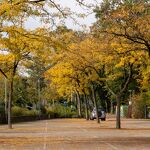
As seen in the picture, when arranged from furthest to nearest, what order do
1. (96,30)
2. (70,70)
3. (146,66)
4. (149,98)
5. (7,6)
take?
(149,98) → (70,70) → (146,66) → (96,30) → (7,6)

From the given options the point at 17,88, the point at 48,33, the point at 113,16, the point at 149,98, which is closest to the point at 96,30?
the point at 113,16

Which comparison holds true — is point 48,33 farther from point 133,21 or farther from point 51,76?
point 51,76

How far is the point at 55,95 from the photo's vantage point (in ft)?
323

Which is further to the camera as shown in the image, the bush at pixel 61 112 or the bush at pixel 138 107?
the bush at pixel 61 112

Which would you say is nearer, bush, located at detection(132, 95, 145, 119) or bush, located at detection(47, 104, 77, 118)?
bush, located at detection(132, 95, 145, 119)

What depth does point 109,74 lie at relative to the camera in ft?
153

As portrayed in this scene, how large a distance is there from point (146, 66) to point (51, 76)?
23.1 m

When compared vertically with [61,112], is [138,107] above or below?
above

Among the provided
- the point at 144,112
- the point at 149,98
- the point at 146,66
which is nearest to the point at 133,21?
the point at 146,66

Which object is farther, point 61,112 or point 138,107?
point 61,112

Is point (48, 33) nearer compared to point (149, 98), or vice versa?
point (48, 33)

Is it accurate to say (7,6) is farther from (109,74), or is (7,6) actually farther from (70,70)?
(70,70)

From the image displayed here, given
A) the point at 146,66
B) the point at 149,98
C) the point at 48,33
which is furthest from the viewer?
the point at 149,98

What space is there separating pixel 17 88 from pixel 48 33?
6960 cm
